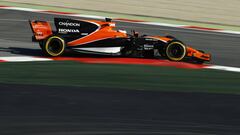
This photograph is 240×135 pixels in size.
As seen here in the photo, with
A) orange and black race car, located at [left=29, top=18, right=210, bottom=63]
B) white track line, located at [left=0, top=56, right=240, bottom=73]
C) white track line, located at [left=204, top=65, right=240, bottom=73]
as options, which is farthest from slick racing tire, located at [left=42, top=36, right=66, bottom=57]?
white track line, located at [left=204, top=65, right=240, bottom=73]

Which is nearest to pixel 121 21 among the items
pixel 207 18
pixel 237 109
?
pixel 207 18

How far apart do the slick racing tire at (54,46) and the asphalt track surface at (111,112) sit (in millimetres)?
3867

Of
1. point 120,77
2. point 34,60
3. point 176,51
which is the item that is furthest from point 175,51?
point 34,60

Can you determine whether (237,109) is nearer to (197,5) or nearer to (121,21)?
(121,21)

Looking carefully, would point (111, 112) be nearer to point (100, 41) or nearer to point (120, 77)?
point (120, 77)

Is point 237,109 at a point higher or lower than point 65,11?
lower

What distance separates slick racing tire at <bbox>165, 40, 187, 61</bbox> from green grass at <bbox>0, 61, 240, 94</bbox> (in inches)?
31.3

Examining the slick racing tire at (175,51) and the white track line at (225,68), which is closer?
the white track line at (225,68)

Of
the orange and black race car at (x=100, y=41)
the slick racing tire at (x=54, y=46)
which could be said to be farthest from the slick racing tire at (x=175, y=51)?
the slick racing tire at (x=54, y=46)

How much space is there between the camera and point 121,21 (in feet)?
75.3

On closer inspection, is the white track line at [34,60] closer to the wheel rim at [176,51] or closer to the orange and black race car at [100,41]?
the orange and black race car at [100,41]

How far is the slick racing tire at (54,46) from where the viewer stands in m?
16.1

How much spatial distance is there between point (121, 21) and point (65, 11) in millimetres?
2782

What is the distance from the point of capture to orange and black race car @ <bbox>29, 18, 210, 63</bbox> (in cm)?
1606
